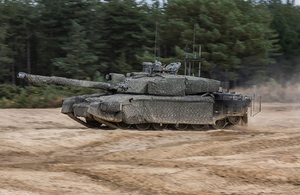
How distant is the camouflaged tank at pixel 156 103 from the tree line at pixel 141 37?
10300mm

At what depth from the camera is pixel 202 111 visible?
34.9 feet

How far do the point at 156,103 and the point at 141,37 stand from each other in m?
16.3

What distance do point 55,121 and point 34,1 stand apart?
20.9 metres

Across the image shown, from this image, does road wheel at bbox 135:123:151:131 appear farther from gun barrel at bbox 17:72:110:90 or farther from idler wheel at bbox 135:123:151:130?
gun barrel at bbox 17:72:110:90

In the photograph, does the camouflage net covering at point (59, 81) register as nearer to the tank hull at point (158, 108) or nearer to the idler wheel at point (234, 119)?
the tank hull at point (158, 108)

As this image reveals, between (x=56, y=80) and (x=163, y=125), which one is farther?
(x=163, y=125)

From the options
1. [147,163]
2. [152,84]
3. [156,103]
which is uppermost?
[152,84]

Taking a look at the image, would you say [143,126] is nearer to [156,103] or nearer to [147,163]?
[156,103]

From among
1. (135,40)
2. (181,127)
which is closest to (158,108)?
(181,127)

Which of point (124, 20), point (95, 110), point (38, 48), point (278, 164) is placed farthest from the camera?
point (38, 48)

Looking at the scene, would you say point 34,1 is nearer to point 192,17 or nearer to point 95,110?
point 192,17

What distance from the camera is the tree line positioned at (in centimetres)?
2228

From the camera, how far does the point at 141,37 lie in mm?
25953

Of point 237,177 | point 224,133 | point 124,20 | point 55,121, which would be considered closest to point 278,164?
point 237,177
